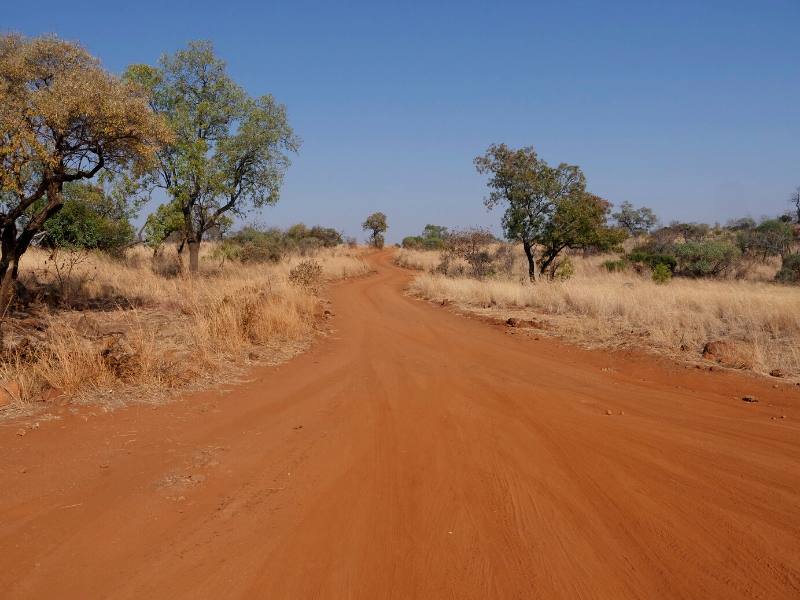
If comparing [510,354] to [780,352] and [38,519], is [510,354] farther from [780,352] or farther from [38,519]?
[38,519]

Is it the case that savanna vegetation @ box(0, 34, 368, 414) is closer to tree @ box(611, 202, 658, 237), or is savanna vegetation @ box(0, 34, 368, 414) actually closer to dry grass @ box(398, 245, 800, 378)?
dry grass @ box(398, 245, 800, 378)

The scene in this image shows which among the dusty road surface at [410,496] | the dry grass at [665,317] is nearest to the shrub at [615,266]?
the dry grass at [665,317]

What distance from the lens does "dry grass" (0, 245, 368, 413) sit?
6.06m

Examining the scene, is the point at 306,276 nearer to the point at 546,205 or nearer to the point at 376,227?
the point at 546,205

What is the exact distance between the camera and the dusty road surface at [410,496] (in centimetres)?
318

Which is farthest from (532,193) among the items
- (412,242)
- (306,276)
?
(412,242)

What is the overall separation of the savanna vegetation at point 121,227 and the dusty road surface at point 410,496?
1.01 metres

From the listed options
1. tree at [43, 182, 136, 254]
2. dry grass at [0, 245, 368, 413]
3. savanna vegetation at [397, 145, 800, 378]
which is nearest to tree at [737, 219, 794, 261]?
savanna vegetation at [397, 145, 800, 378]

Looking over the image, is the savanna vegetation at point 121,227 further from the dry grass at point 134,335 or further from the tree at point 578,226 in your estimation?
the tree at point 578,226

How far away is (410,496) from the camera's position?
13.8ft

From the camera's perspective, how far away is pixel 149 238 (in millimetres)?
18656

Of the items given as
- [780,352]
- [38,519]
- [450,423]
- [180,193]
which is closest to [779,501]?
[450,423]

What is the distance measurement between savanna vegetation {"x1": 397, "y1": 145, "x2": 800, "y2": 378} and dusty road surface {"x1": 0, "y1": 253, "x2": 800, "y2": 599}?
3278 mm

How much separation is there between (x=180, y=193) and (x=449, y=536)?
16985 mm
